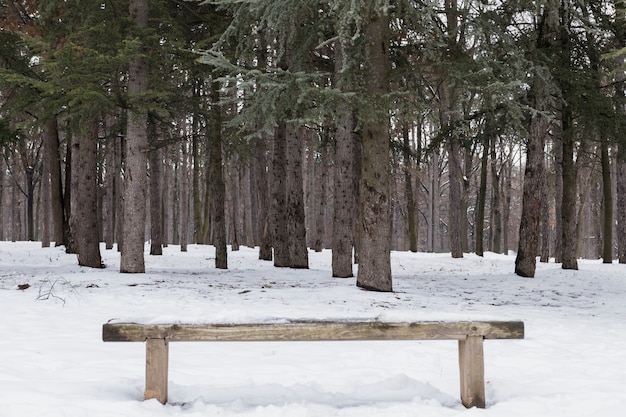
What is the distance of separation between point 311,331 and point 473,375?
143 cm

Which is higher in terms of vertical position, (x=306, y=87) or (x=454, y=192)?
(x=306, y=87)

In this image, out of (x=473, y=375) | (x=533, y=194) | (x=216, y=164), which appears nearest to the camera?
(x=473, y=375)

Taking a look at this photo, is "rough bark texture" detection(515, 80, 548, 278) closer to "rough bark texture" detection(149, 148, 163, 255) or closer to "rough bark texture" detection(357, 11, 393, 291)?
"rough bark texture" detection(357, 11, 393, 291)

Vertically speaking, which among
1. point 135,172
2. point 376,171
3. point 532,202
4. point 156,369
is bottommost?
point 156,369

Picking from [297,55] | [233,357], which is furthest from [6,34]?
[233,357]

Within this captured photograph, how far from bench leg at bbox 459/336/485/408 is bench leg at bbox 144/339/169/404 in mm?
2495

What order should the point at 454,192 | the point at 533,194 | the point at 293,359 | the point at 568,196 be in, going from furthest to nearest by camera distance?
the point at 454,192 → the point at 568,196 → the point at 533,194 → the point at 293,359

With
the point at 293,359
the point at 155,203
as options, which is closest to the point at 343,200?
the point at 293,359

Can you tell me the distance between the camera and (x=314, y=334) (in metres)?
4.74

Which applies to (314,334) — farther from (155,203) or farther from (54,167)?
(54,167)

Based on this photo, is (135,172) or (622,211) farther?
(622,211)

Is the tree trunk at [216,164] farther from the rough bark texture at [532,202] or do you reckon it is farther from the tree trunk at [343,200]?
the rough bark texture at [532,202]

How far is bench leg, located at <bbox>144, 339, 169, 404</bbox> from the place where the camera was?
184 inches

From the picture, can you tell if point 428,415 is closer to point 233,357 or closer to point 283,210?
point 233,357
